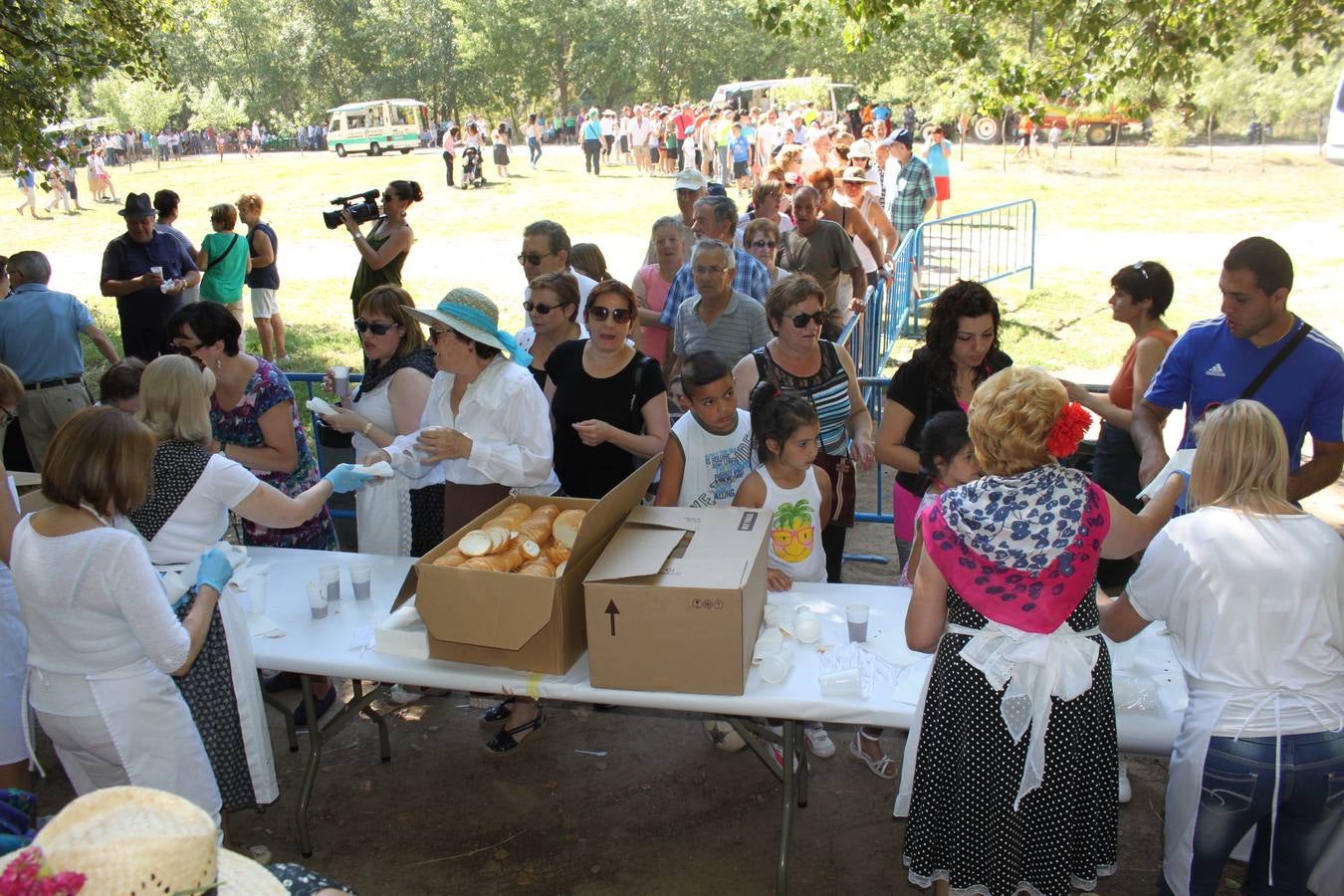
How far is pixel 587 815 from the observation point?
3.81 metres

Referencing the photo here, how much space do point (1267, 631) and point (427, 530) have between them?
3.05 m

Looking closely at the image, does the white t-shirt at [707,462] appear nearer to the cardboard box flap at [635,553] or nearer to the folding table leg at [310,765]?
the cardboard box flap at [635,553]

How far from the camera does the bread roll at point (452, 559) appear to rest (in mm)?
2909

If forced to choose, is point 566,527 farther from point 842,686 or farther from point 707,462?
point 842,686

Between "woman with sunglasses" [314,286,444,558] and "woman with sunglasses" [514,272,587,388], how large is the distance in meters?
0.49

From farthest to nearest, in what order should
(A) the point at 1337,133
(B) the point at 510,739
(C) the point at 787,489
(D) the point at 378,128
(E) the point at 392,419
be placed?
1. (D) the point at 378,128
2. (A) the point at 1337,133
3. (E) the point at 392,419
4. (B) the point at 510,739
5. (C) the point at 787,489

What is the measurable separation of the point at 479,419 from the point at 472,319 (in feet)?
1.22

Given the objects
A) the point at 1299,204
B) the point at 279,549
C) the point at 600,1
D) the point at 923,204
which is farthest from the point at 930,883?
the point at 600,1

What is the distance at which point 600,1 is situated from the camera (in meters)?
49.5

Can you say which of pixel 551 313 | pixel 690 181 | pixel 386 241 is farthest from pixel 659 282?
pixel 386 241

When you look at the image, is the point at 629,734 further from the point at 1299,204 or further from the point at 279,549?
the point at 1299,204

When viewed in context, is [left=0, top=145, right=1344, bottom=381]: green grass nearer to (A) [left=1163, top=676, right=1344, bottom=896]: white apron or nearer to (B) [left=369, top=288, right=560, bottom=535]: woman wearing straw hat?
(B) [left=369, top=288, right=560, bottom=535]: woman wearing straw hat

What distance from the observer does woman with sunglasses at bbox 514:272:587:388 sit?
14.8 feet

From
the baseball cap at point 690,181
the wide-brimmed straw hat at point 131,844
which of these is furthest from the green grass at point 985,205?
the wide-brimmed straw hat at point 131,844
